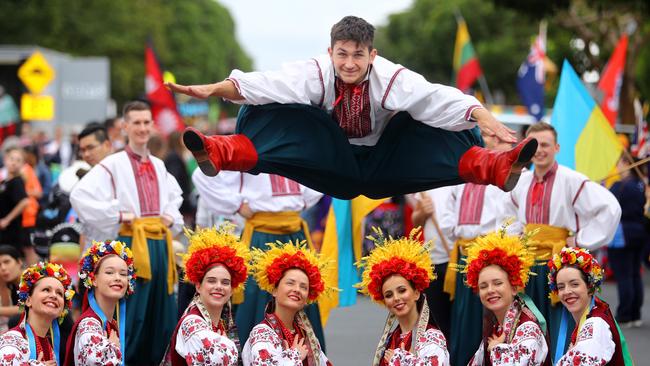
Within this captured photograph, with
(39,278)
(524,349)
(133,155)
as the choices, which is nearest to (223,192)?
(133,155)

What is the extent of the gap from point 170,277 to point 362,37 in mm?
3039

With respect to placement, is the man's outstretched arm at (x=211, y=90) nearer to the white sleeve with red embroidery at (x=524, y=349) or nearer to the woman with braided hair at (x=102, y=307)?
the woman with braided hair at (x=102, y=307)

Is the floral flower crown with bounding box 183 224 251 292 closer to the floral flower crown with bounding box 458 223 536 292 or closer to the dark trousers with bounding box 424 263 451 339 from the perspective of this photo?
the floral flower crown with bounding box 458 223 536 292

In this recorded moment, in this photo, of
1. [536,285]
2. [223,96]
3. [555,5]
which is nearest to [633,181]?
[536,285]

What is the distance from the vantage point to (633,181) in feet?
38.2

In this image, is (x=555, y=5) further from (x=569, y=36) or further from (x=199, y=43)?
(x=199, y=43)

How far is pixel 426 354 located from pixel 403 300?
36 cm

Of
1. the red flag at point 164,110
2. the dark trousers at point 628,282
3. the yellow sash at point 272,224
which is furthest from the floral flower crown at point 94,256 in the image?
the red flag at point 164,110

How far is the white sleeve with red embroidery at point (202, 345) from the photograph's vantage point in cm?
658

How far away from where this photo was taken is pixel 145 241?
27.8 ft

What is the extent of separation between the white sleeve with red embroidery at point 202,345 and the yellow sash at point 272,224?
2.11 metres

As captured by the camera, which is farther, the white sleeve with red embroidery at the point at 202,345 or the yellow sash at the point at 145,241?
the yellow sash at the point at 145,241

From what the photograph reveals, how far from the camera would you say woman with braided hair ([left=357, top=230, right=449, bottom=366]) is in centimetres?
655

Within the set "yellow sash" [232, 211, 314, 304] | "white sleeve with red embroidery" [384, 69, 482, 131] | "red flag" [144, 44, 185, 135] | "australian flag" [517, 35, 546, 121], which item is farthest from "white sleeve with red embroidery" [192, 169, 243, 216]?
"australian flag" [517, 35, 546, 121]
